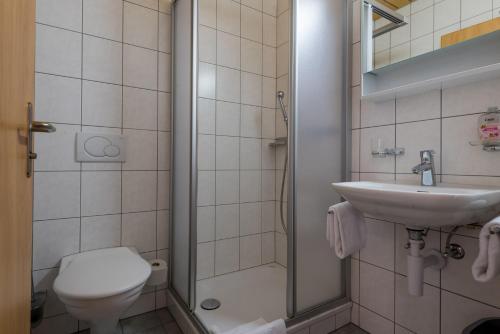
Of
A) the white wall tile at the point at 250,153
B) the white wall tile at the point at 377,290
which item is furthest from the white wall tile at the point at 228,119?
the white wall tile at the point at 377,290

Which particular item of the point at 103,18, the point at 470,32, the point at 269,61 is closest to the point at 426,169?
the point at 470,32

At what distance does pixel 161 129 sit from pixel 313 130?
39.5 inches

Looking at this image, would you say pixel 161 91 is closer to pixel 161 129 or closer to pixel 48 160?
pixel 161 129

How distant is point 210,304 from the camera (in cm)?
161

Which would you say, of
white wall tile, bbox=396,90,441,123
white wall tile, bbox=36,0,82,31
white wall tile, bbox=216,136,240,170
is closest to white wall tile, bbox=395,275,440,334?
white wall tile, bbox=396,90,441,123

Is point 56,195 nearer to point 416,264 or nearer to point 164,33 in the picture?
point 164,33

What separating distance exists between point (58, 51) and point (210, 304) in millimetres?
1687

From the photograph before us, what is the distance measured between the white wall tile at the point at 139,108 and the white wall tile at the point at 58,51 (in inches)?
11.1

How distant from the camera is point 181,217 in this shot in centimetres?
158

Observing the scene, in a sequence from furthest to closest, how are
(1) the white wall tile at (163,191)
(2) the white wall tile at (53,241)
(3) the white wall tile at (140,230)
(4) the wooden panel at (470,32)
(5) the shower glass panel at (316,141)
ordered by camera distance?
(1) the white wall tile at (163,191)
(3) the white wall tile at (140,230)
(2) the white wall tile at (53,241)
(5) the shower glass panel at (316,141)
(4) the wooden panel at (470,32)

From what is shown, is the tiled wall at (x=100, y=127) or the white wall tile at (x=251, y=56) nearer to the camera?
the tiled wall at (x=100, y=127)

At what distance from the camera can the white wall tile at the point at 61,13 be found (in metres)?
1.40

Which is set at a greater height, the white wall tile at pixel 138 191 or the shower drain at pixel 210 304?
the white wall tile at pixel 138 191

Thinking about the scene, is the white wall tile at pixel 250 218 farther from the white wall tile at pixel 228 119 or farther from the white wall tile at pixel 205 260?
the white wall tile at pixel 228 119
